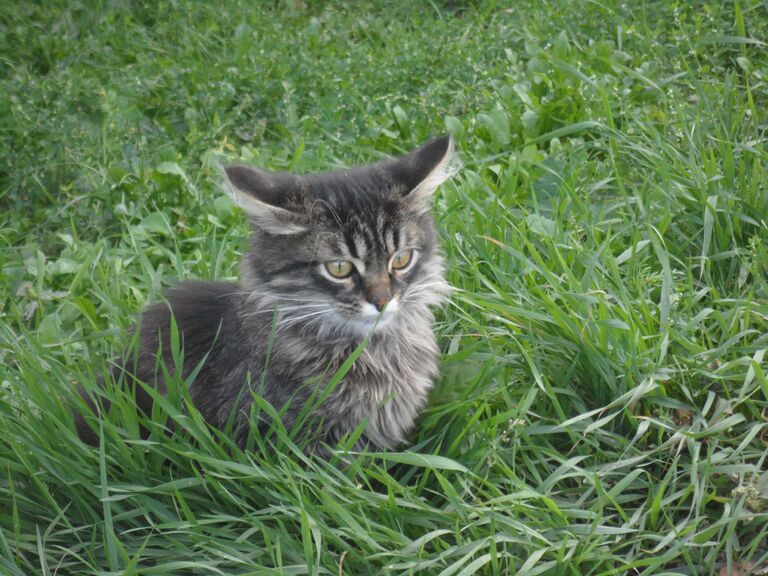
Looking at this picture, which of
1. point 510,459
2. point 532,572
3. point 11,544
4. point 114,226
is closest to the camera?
point 532,572

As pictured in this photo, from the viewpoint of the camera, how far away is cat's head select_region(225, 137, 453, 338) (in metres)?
3.09

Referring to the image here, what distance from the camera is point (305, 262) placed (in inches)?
124

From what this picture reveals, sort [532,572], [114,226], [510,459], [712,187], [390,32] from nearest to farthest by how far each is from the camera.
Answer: [532,572] < [510,459] < [712,187] < [114,226] < [390,32]

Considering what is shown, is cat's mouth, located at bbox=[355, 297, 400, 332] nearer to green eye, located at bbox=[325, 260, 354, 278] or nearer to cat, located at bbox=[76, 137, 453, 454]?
cat, located at bbox=[76, 137, 453, 454]

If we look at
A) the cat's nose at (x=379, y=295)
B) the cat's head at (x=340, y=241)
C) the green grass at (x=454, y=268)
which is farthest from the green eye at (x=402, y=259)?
the green grass at (x=454, y=268)

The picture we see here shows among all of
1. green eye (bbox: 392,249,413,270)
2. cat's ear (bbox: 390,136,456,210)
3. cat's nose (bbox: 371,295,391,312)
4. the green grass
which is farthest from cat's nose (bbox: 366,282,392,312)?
the green grass

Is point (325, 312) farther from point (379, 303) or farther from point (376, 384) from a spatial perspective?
point (376, 384)

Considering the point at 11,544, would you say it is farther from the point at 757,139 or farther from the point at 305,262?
the point at 757,139

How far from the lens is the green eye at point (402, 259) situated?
3.20m

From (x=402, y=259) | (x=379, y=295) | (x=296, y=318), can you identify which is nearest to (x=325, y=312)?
(x=296, y=318)

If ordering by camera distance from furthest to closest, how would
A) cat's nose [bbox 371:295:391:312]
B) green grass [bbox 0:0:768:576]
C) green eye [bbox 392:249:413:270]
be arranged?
green eye [bbox 392:249:413:270]
cat's nose [bbox 371:295:391:312]
green grass [bbox 0:0:768:576]

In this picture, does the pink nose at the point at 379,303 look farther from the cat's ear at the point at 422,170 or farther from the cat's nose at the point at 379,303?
the cat's ear at the point at 422,170

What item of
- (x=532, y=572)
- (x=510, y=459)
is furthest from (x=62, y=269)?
(x=532, y=572)

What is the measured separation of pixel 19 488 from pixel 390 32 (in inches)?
166
